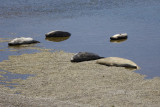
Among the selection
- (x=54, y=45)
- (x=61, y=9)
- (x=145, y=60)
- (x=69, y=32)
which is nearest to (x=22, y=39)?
(x=54, y=45)

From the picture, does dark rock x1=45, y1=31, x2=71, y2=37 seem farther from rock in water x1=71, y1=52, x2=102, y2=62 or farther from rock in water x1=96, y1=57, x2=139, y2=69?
rock in water x1=96, y1=57, x2=139, y2=69

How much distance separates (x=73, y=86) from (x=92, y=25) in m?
10.2

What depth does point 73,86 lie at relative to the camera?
Answer: 40.3 feet

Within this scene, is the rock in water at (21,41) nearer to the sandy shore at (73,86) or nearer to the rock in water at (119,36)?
the sandy shore at (73,86)

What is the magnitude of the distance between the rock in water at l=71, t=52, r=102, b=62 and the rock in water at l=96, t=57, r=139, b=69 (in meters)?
0.58

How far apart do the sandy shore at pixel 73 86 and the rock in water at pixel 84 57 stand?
11.3 inches

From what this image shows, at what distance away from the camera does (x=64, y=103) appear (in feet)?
34.0

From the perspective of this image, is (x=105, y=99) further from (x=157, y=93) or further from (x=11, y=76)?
(x=11, y=76)

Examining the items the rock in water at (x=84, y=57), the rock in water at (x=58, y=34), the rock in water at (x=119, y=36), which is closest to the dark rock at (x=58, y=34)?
the rock in water at (x=58, y=34)

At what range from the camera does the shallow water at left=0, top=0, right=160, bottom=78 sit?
16.8 m

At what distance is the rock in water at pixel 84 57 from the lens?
15.2m

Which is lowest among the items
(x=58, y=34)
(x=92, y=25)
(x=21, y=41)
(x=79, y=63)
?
(x=79, y=63)

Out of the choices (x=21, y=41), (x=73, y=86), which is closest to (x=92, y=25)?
(x=21, y=41)

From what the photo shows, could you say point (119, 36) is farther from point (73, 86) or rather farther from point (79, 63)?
point (73, 86)
